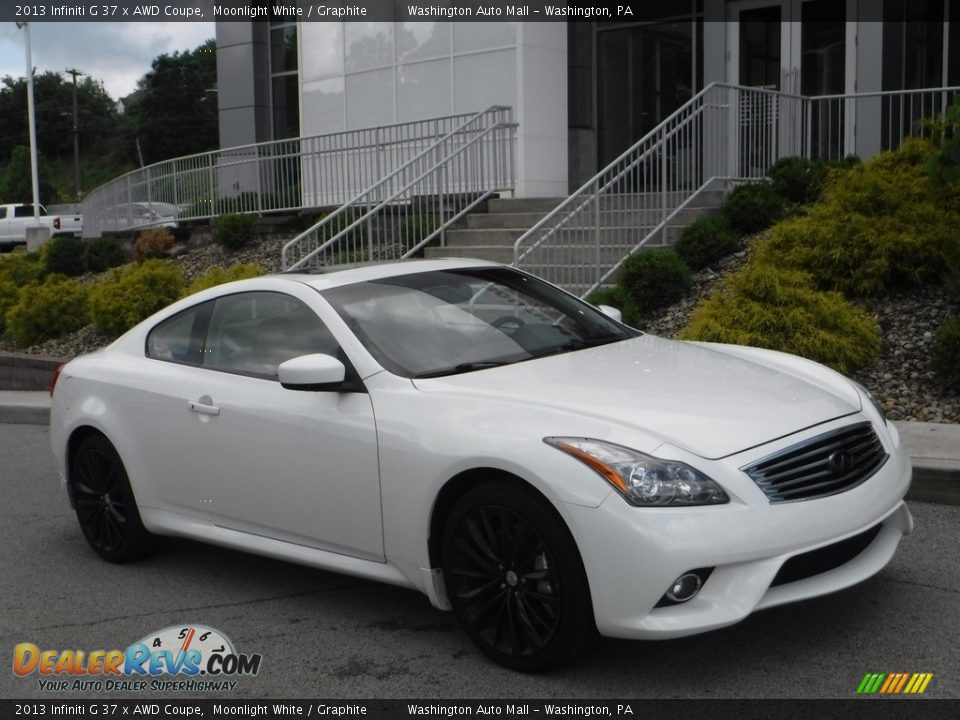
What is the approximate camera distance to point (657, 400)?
445 centimetres

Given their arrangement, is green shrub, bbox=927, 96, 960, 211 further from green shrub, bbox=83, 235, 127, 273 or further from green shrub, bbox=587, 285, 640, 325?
green shrub, bbox=83, 235, 127, 273

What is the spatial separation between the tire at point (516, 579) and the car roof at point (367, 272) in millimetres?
1574

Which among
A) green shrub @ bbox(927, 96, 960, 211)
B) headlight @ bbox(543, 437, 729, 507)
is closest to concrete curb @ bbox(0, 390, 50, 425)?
green shrub @ bbox(927, 96, 960, 211)

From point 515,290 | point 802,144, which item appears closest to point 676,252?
point 802,144

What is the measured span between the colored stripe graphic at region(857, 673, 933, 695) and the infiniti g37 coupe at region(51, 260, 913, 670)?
0.35m

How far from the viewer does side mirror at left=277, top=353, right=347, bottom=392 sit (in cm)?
479

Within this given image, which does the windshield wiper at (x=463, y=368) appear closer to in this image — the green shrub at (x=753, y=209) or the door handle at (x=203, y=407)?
the door handle at (x=203, y=407)

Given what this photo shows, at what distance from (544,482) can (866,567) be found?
129 cm

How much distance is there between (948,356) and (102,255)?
52.6 ft

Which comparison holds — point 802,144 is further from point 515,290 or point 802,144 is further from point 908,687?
point 908,687

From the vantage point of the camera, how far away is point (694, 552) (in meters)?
3.91

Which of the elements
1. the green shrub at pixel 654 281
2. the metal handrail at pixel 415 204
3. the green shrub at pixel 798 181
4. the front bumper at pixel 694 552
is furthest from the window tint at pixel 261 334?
the green shrub at pixel 798 181
